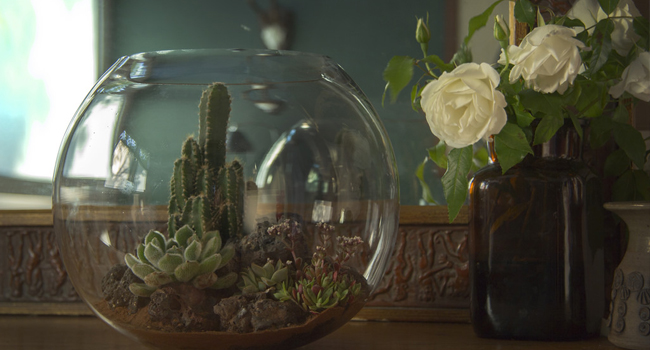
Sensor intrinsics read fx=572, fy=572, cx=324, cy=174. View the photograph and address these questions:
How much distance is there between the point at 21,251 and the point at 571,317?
861 millimetres

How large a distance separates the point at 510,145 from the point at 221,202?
336 mm

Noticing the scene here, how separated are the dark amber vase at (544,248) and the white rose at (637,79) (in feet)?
0.25

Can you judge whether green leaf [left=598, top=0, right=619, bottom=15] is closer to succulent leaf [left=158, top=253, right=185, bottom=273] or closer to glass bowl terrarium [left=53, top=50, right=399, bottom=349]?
glass bowl terrarium [left=53, top=50, right=399, bottom=349]

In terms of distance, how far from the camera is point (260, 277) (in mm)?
572

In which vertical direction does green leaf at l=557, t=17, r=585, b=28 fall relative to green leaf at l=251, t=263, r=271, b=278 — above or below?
above

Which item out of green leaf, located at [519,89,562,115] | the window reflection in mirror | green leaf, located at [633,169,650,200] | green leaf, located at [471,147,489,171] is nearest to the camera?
green leaf, located at [519,89,562,115]

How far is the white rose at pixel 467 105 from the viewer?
0.62 meters

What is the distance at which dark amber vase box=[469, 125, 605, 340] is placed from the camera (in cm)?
71

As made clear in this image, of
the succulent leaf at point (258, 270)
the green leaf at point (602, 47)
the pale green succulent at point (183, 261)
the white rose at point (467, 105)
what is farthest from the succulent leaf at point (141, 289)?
the green leaf at point (602, 47)

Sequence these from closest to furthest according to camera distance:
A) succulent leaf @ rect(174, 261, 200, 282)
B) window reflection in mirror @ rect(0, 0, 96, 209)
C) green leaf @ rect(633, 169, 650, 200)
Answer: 1. succulent leaf @ rect(174, 261, 200, 282)
2. green leaf @ rect(633, 169, 650, 200)
3. window reflection in mirror @ rect(0, 0, 96, 209)

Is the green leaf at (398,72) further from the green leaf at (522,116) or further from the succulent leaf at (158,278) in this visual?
the succulent leaf at (158,278)

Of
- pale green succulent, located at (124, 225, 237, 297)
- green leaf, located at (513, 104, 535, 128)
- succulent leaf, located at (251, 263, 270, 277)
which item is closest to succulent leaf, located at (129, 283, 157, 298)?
pale green succulent, located at (124, 225, 237, 297)

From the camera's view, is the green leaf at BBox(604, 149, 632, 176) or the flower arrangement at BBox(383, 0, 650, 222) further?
the green leaf at BBox(604, 149, 632, 176)

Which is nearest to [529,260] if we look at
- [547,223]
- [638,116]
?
[547,223]
